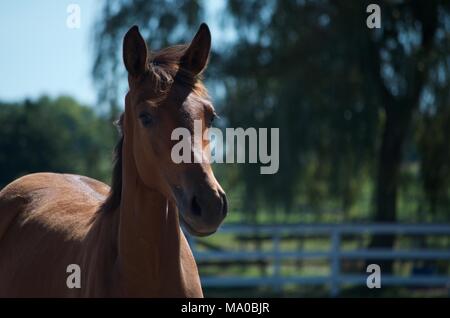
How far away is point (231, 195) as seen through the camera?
46.0ft

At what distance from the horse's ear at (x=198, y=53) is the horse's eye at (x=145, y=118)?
15.9 inches

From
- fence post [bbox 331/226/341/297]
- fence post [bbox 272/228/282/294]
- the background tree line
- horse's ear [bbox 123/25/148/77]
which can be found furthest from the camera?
the background tree line

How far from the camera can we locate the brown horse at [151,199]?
A: 9.57 ft

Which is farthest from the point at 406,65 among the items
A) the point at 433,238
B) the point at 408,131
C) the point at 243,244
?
the point at 243,244

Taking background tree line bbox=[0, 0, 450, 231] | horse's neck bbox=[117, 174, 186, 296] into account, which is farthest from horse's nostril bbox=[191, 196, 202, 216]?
background tree line bbox=[0, 0, 450, 231]

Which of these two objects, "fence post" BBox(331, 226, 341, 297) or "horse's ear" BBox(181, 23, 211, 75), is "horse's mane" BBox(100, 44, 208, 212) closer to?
"horse's ear" BBox(181, 23, 211, 75)

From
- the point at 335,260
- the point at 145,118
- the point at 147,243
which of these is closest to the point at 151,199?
the point at 147,243

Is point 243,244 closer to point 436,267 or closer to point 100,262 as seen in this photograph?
point 436,267

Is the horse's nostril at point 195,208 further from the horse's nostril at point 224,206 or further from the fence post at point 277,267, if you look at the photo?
the fence post at point 277,267

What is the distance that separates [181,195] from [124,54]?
2.78ft

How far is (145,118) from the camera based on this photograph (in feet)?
10.3

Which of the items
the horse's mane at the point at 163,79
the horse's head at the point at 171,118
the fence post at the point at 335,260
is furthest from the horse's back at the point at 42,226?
the fence post at the point at 335,260

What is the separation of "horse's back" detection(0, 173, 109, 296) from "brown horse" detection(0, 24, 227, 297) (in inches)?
2.5

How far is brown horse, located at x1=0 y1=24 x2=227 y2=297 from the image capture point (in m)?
2.92
